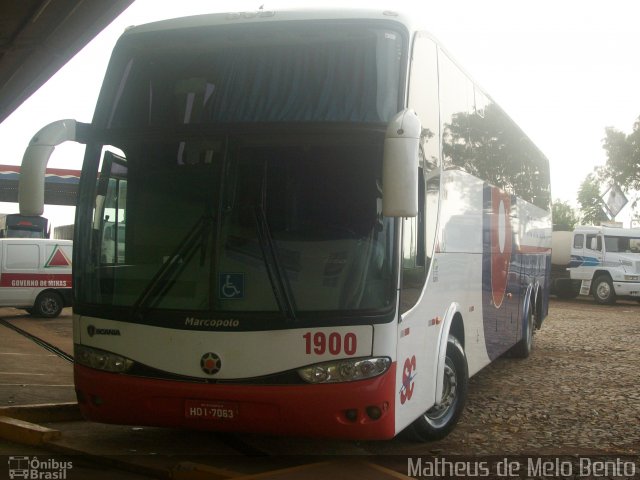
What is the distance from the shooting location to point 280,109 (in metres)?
5.76

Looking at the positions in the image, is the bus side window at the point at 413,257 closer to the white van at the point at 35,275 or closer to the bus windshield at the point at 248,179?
the bus windshield at the point at 248,179

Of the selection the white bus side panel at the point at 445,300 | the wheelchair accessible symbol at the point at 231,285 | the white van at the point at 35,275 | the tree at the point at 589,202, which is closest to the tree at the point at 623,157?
the tree at the point at 589,202

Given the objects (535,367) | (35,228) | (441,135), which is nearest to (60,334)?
(535,367)

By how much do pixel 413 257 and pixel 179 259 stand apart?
1669mm

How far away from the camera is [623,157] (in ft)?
116

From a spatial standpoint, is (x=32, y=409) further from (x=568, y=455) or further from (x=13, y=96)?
(x=13, y=96)

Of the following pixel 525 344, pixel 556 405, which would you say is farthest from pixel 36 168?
pixel 525 344

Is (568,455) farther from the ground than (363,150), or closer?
closer

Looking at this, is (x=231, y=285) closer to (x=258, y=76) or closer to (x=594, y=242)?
(x=258, y=76)

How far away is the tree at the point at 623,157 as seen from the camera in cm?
3500

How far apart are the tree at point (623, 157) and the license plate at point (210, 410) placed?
107 ft

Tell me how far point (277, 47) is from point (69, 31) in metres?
10.1

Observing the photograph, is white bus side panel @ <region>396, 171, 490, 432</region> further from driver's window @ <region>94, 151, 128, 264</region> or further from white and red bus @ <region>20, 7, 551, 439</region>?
driver's window @ <region>94, 151, 128, 264</region>

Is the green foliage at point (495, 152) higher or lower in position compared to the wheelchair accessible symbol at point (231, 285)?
higher
